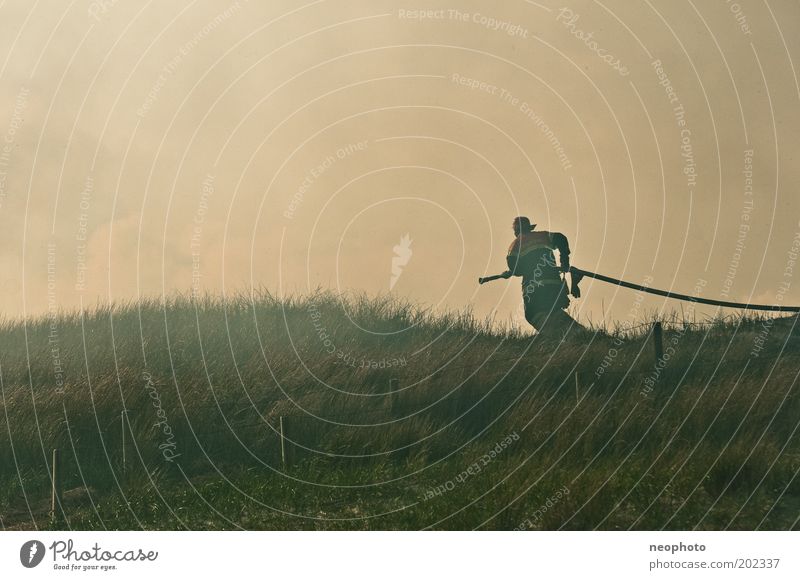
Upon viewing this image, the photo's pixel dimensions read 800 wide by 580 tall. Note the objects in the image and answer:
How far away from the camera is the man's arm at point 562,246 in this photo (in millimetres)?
13883

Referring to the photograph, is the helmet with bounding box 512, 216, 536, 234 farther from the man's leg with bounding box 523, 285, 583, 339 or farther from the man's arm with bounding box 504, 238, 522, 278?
the man's leg with bounding box 523, 285, 583, 339

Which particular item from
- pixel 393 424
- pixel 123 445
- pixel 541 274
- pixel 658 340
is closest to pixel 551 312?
pixel 541 274

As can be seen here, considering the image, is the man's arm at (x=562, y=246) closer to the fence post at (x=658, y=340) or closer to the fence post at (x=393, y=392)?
the fence post at (x=658, y=340)

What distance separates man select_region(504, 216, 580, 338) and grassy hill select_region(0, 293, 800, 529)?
15.5 inches

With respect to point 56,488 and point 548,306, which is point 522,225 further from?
point 56,488

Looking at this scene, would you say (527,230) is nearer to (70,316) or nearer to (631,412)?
(631,412)

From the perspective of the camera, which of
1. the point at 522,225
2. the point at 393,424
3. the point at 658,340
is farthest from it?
the point at 522,225

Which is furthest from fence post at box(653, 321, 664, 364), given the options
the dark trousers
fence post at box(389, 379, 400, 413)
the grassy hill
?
fence post at box(389, 379, 400, 413)

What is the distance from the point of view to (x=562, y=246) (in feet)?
45.9

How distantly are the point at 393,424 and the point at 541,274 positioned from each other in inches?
160

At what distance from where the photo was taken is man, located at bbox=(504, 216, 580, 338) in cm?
1411

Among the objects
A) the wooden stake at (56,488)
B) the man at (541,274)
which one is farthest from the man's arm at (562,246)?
the wooden stake at (56,488)
